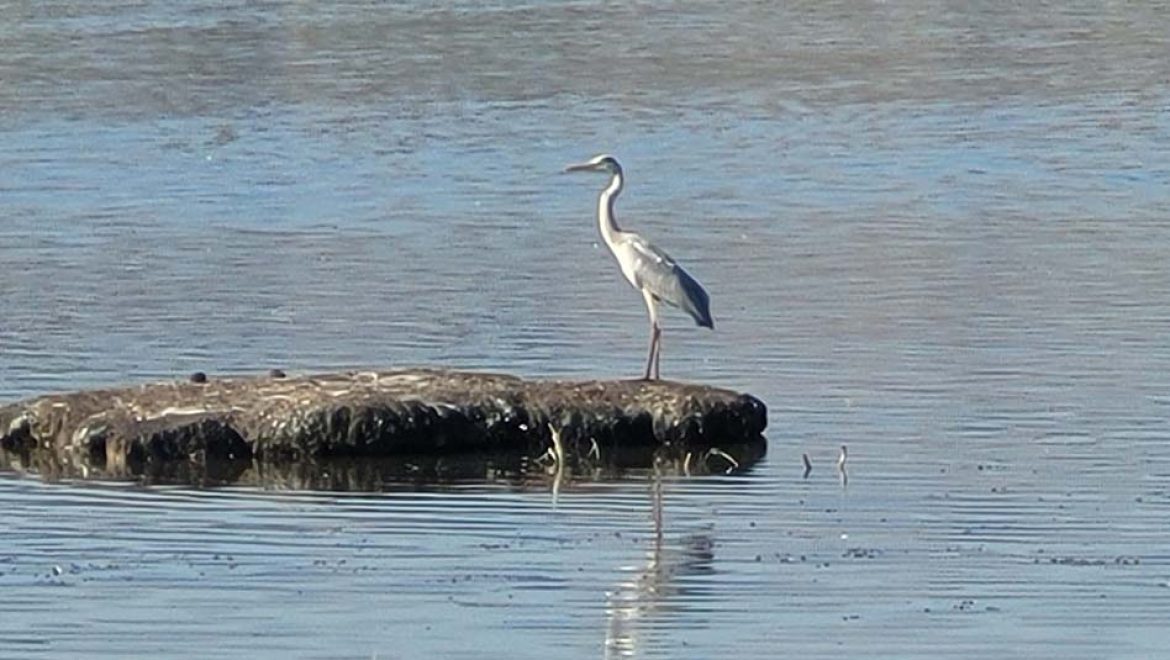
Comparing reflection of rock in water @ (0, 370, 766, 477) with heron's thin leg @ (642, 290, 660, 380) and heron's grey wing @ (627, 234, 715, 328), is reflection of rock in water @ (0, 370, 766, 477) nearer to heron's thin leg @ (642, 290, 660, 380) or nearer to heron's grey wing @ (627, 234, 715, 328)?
heron's thin leg @ (642, 290, 660, 380)

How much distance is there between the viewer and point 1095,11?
2381 inches

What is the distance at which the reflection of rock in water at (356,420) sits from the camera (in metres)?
18.9

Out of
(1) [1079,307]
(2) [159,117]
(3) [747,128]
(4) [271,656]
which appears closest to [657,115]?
(3) [747,128]

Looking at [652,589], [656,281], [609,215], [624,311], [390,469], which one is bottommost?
[624,311]

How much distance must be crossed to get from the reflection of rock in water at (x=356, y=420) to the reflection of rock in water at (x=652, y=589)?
2.07m

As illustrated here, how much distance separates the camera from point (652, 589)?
1532 centimetres

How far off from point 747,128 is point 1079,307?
658 inches

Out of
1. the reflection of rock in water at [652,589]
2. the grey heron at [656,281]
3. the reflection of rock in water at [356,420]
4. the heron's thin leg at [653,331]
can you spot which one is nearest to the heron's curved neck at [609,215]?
the grey heron at [656,281]

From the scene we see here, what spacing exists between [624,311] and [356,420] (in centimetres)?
639

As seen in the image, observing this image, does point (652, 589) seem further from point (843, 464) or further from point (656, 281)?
point (656, 281)

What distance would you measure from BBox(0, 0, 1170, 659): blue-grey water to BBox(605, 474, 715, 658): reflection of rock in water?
34 millimetres

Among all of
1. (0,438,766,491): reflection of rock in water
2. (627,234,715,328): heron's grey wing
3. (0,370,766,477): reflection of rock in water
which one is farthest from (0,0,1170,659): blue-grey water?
(627,234,715,328): heron's grey wing

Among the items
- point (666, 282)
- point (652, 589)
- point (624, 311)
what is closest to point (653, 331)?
point (666, 282)

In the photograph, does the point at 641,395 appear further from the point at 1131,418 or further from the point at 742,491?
the point at 1131,418
